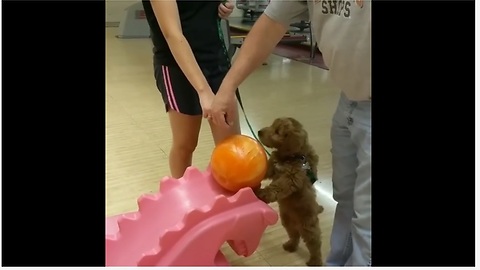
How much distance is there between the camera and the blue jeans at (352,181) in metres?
1.15

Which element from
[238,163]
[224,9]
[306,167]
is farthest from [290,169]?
[224,9]

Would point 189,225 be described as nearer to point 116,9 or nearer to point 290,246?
point 290,246

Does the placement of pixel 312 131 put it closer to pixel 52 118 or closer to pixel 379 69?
pixel 379 69

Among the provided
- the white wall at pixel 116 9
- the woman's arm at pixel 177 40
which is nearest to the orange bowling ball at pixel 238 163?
the woman's arm at pixel 177 40

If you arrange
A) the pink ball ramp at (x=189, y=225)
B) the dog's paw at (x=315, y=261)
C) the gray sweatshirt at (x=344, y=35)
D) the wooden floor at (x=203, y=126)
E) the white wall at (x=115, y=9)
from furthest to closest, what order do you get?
the white wall at (x=115, y=9)
the wooden floor at (x=203, y=126)
the dog's paw at (x=315, y=261)
the pink ball ramp at (x=189, y=225)
the gray sweatshirt at (x=344, y=35)

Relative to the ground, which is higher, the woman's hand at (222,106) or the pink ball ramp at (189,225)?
the woman's hand at (222,106)

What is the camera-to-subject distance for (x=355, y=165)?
4.28 feet

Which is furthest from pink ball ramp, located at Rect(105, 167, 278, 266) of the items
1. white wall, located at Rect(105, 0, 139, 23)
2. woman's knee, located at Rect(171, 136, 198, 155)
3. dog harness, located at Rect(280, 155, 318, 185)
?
white wall, located at Rect(105, 0, 139, 23)

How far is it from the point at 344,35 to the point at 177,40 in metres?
0.54

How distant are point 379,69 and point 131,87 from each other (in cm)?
344

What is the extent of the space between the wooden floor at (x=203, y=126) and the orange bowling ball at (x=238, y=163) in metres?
0.43

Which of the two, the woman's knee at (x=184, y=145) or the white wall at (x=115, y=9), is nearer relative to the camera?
the woman's knee at (x=184, y=145)

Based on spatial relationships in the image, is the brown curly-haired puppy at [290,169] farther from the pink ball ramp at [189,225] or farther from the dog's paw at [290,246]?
the dog's paw at [290,246]

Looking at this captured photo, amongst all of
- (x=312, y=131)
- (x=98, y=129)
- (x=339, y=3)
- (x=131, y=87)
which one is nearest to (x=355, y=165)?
(x=339, y=3)
